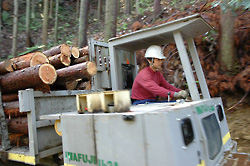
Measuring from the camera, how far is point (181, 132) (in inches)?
73.1

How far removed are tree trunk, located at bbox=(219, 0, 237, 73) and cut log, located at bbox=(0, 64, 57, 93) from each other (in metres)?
4.05

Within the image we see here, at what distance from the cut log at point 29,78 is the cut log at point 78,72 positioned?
22cm

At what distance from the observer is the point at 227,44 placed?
497 centimetres

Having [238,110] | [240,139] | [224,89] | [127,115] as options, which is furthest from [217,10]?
[127,115]

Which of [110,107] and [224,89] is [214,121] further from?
[224,89]

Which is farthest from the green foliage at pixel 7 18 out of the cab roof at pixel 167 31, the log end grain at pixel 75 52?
the cab roof at pixel 167 31

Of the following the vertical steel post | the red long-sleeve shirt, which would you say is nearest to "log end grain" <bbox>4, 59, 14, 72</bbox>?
the vertical steel post

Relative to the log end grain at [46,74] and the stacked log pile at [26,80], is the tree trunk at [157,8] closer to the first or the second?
the stacked log pile at [26,80]

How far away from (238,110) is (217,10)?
3194 mm

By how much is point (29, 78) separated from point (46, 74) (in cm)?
27

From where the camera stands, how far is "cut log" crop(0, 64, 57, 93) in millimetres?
3137

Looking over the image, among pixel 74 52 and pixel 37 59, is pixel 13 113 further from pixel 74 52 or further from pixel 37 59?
pixel 74 52

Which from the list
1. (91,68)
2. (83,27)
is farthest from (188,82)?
(83,27)

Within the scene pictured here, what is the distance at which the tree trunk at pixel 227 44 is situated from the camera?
493 cm
